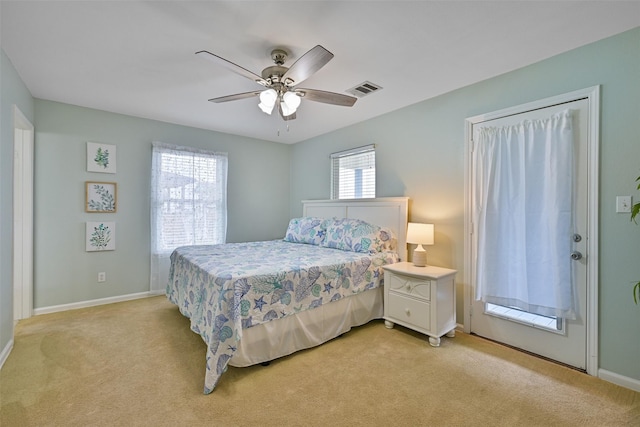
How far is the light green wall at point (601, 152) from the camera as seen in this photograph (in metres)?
1.99

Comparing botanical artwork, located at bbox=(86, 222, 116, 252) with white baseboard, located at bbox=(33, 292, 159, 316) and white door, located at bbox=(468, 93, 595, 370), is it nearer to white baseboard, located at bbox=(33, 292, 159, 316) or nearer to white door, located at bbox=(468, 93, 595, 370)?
white baseboard, located at bbox=(33, 292, 159, 316)

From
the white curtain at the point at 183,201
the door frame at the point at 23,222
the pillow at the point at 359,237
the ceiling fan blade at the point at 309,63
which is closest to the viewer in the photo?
the ceiling fan blade at the point at 309,63

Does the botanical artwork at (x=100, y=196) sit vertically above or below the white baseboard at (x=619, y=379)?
above

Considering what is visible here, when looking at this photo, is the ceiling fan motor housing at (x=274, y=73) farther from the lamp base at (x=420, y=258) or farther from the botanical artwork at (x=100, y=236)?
the botanical artwork at (x=100, y=236)

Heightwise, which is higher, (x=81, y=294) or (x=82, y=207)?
(x=82, y=207)

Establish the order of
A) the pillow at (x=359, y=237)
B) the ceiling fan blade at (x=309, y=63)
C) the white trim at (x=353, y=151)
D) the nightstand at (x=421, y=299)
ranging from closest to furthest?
the ceiling fan blade at (x=309, y=63) < the nightstand at (x=421, y=299) < the pillow at (x=359, y=237) < the white trim at (x=353, y=151)

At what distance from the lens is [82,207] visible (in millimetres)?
3549

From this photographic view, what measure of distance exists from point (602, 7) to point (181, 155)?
15.0ft

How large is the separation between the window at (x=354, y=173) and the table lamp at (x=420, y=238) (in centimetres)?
109

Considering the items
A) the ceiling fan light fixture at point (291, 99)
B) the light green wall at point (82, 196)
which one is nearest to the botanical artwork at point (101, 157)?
the light green wall at point (82, 196)

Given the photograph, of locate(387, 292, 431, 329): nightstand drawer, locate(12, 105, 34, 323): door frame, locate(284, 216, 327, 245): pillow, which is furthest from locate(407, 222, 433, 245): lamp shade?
locate(12, 105, 34, 323): door frame

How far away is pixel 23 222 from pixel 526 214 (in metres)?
5.12

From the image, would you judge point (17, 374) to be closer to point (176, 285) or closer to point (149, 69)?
point (176, 285)

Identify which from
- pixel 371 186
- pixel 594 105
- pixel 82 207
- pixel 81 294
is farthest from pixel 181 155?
pixel 594 105
